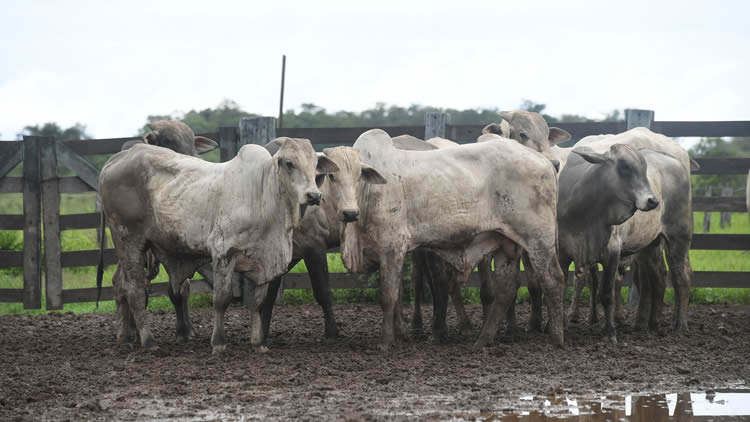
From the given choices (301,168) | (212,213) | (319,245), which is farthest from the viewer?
(319,245)

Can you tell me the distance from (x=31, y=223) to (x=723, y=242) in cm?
895

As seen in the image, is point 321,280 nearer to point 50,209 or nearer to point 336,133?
point 336,133

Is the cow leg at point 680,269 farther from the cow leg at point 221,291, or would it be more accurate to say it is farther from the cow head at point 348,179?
the cow leg at point 221,291

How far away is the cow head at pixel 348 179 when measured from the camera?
27.0 ft

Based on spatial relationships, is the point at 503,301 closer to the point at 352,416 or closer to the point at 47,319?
the point at 352,416

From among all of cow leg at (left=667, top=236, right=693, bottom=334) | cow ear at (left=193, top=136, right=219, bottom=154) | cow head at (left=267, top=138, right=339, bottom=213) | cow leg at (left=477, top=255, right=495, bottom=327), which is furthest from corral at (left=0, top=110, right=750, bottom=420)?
cow head at (left=267, top=138, right=339, bottom=213)

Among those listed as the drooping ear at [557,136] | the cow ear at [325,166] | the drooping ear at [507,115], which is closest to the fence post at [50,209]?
the cow ear at [325,166]

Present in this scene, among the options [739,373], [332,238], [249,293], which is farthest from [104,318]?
[739,373]

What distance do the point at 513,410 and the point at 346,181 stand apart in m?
2.93

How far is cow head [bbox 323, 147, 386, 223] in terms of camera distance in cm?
823

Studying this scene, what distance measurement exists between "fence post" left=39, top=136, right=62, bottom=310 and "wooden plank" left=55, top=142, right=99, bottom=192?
113mm

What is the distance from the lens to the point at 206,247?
29.1 feet

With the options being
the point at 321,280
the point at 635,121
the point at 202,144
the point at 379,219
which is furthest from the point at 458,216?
the point at 635,121

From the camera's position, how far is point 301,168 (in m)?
8.37
